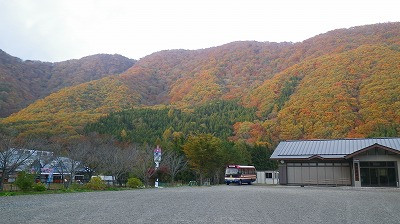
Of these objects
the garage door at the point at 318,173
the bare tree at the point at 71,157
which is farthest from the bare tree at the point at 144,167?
the garage door at the point at 318,173

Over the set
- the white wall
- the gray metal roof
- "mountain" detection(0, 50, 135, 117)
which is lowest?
the white wall

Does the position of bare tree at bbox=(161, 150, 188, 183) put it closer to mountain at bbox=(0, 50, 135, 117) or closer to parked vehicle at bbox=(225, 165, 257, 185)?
parked vehicle at bbox=(225, 165, 257, 185)

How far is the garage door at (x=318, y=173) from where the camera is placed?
29922 mm

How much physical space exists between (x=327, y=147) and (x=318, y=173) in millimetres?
2590

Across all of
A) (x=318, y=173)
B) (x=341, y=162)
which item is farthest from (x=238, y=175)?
(x=341, y=162)

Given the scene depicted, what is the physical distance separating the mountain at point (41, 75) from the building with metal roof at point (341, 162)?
6357 centimetres

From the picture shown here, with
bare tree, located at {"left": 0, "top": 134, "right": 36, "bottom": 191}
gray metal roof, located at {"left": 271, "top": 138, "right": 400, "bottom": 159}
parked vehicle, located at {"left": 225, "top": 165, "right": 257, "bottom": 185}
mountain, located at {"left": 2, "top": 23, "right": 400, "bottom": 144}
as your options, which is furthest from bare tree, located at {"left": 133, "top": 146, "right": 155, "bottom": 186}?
mountain, located at {"left": 2, "top": 23, "right": 400, "bottom": 144}

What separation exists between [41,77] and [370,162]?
113 m

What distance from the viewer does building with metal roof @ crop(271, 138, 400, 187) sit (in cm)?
2782

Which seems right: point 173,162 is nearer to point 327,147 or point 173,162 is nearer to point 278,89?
point 327,147

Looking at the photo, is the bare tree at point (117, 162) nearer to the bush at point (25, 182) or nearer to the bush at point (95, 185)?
the bush at point (95, 185)

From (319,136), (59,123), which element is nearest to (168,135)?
(59,123)

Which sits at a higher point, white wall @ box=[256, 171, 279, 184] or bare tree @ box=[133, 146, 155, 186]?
bare tree @ box=[133, 146, 155, 186]

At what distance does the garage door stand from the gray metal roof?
88 cm
